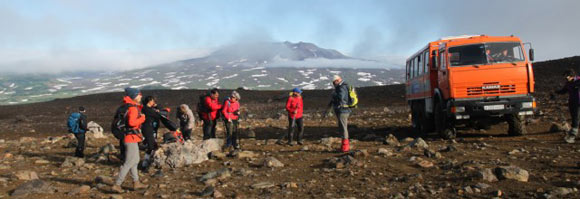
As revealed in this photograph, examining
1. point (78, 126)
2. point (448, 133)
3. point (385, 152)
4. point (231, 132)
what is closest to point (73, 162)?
point (78, 126)

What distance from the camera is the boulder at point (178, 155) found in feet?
32.4

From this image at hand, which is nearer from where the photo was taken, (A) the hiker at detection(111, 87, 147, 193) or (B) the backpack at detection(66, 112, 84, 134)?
(A) the hiker at detection(111, 87, 147, 193)

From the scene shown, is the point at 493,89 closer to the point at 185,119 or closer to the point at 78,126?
the point at 185,119

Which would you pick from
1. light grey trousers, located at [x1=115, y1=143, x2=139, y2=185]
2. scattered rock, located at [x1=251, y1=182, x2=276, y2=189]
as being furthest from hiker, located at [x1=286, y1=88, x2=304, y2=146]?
light grey trousers, located at [x1=115, y1=143, x2=139, y2=185]

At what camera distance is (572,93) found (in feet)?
35.8

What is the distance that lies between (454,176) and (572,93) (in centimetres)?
570

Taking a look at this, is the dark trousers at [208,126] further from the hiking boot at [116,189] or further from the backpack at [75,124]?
the hiking boot at [116,189]

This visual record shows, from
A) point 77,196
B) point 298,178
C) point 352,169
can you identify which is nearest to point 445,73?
point 352,169

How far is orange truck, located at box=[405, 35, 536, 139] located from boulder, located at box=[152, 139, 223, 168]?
6.80 m

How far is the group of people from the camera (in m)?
7.64

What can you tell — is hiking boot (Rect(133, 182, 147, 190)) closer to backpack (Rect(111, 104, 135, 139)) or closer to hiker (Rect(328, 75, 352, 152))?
backpack (Rect(111, 104, 135, 139))

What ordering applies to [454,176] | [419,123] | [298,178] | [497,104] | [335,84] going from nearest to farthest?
[454,176] < [298,178] < [335,84] < [497,104] < [419,123]

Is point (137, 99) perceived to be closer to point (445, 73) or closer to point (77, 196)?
point (77, 196)

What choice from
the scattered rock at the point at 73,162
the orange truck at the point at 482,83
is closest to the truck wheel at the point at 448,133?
the orange truck at the point at 482,83
